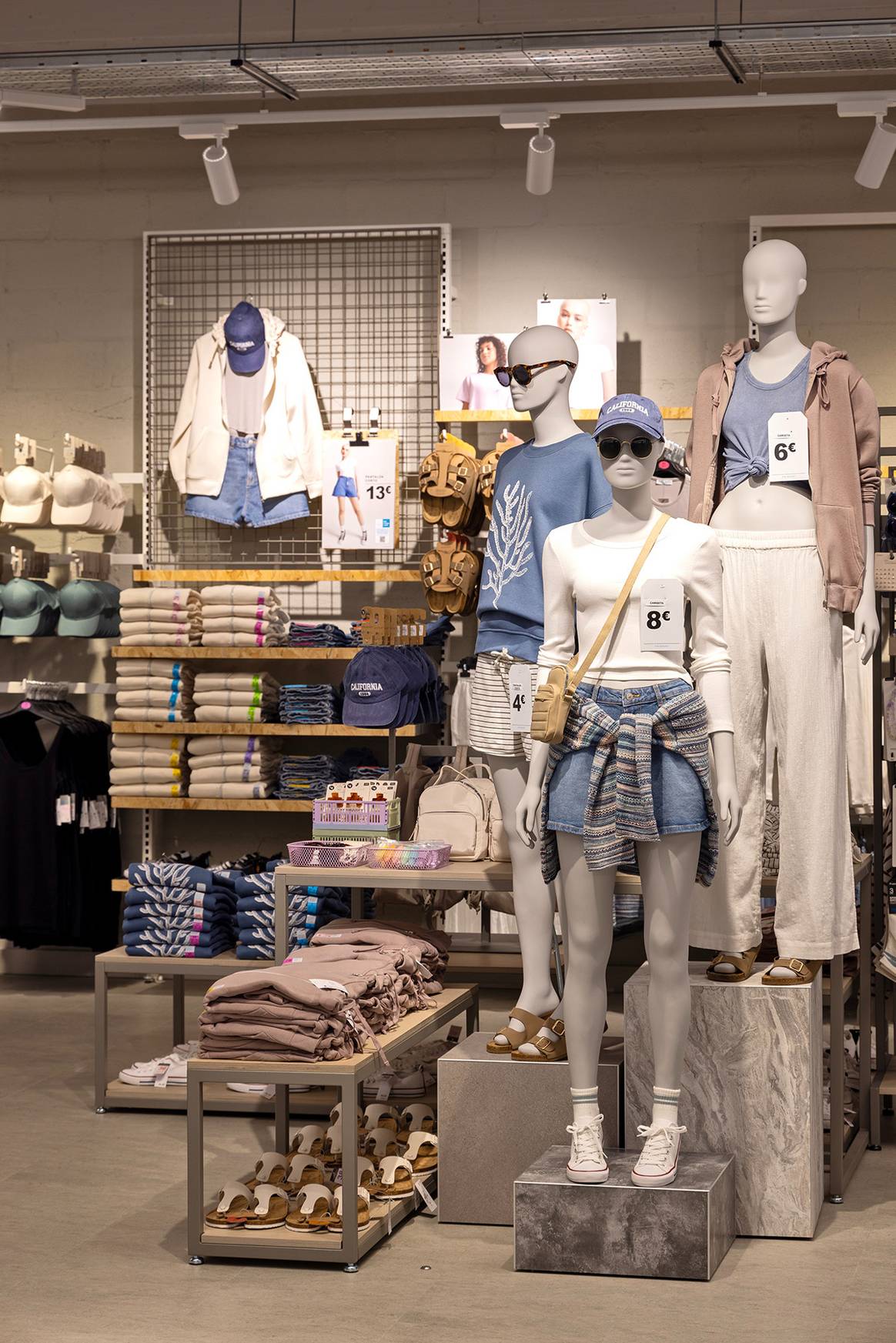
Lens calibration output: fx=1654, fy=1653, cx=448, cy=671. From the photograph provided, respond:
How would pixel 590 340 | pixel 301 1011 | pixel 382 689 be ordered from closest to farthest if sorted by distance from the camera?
pixel 301 1011, pixel 382 689, pixel 590 340

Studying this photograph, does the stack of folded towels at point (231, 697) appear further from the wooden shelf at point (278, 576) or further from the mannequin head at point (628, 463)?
the mannequin head at point (628, 463)

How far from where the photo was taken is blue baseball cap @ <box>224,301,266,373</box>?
23.7ft

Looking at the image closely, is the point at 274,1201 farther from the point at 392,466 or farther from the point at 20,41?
the point at 20,41

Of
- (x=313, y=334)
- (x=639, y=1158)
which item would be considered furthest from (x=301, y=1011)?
(x=313, y=334)

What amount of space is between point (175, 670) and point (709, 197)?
308 cm

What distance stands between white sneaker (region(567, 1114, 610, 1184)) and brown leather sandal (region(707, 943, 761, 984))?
532mm

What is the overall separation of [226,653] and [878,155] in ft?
10.6

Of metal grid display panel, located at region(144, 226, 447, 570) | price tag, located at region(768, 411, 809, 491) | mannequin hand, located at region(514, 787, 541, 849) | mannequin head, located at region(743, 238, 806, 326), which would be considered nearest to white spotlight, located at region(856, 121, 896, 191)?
metal grid display panel, located at region(144, 226, 447, 570)

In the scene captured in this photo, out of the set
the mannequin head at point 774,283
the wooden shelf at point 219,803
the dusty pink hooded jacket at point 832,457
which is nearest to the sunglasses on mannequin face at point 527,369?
the dusty pink hooded jacket at point 832,457

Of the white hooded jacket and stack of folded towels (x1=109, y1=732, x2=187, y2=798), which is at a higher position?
the white hooded jacket

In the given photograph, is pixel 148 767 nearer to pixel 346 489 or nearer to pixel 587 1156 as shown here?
pixel 346 489

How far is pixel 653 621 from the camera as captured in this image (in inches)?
143

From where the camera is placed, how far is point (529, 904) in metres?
4.38

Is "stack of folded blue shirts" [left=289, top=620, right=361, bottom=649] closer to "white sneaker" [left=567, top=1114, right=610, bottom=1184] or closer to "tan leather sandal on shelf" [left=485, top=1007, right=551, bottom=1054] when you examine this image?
"tan leather sandal on shelf" [left=485, top=1007, right=551, bottom=1054]
